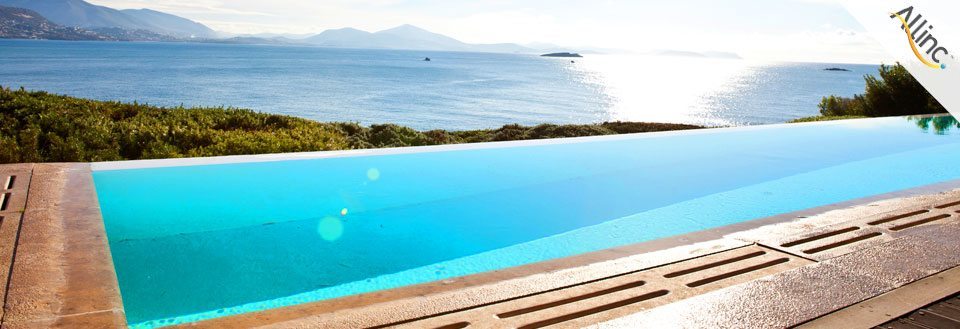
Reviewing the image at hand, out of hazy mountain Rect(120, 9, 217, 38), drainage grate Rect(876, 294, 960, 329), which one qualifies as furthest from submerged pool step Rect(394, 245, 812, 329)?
hazy mountain Rect(120, 9, 217, 38)

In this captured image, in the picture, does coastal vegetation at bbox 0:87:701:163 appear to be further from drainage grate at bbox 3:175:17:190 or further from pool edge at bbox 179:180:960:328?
pool edge at bbox 179:180:960:328

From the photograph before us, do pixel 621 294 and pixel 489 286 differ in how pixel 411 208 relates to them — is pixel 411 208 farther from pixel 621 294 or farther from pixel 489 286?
pixel 621 294

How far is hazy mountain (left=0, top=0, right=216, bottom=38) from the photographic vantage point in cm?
16750

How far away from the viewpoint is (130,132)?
771cm

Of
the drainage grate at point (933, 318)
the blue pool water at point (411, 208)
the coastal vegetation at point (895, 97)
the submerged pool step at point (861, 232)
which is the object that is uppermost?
the coastal vegetation at point (895, 97)

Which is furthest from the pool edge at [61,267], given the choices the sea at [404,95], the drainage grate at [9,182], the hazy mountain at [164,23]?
the hazy mountain at [164,23]

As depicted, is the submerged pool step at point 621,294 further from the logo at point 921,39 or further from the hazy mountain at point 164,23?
the hazy mountain at point 164,23

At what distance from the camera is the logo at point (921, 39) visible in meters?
13.8

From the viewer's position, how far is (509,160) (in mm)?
6984

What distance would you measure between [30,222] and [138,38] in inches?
6624

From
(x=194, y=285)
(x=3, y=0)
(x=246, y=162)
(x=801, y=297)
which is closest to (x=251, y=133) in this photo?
(x=246, y=162)

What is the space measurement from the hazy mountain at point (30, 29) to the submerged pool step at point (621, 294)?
153899mm

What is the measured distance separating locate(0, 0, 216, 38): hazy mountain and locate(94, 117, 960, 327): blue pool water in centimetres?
19008

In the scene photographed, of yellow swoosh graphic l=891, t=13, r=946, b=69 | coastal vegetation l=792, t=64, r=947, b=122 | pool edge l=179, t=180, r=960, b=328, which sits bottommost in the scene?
pool edge l=179, t=180, r=960, b=328
